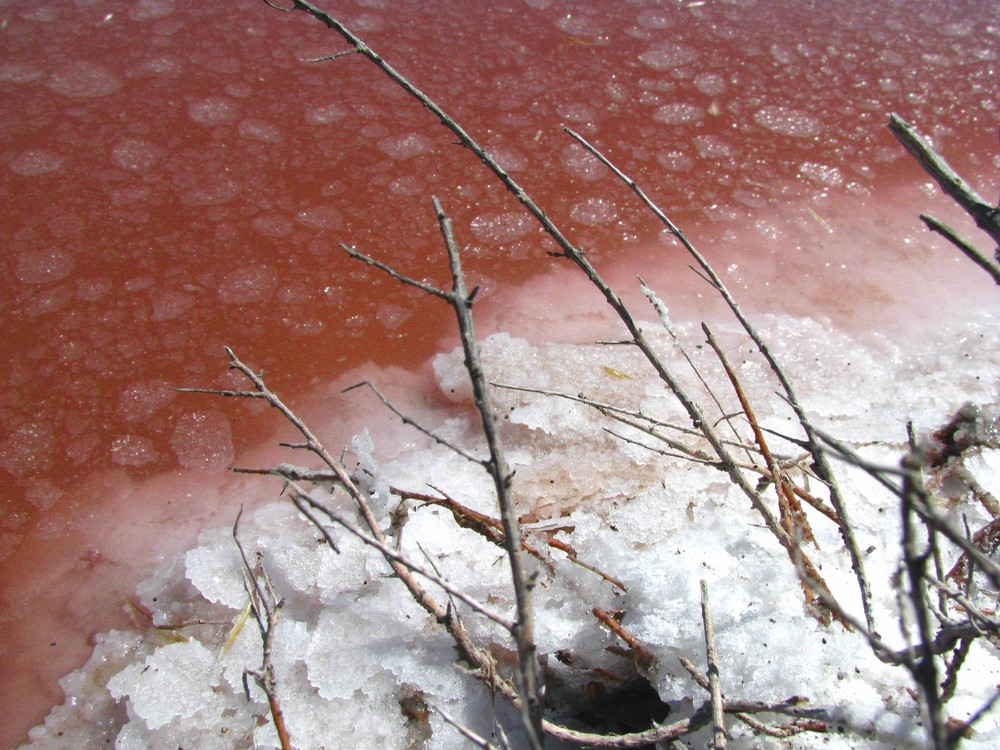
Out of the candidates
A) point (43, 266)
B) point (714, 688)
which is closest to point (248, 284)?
point (43, 266)

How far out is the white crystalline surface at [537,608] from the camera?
35.1 inches

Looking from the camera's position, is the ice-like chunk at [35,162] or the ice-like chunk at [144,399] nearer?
the ice-like chunk at [144,399]

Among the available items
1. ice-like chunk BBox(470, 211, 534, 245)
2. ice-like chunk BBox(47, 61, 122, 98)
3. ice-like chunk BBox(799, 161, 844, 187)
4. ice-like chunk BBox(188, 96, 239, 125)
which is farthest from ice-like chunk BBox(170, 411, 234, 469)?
ice-like chunk BBox(799, 161, 844, 187)

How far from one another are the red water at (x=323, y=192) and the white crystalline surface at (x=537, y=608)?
12cm

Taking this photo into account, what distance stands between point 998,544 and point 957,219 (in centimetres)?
98

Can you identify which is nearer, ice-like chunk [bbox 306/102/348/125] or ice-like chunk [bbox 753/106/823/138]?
ice-like chunk [bbox 306/102/348/125]

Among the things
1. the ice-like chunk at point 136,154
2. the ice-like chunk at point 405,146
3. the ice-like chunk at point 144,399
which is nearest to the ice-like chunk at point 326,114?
the ice-like chunk at point 405,146

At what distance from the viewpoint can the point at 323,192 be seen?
5.29 feet

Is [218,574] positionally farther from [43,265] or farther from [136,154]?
[136,154]

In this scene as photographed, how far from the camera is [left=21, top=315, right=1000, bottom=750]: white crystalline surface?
2.92 ft

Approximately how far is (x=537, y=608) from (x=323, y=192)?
1.03 m

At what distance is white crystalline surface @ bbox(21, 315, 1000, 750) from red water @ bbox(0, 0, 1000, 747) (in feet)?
0.40

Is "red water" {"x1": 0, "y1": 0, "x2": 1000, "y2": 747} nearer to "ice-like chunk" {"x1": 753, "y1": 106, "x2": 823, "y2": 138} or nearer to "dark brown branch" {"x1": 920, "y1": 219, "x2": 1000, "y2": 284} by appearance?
"ice-like chunk" {"x1": 753, "y1": 106, "x2": 823, "y2": 138}

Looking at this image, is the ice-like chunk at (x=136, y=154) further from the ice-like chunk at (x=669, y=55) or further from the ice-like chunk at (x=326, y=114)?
the ice-like chunk at (x=669, y=55)
